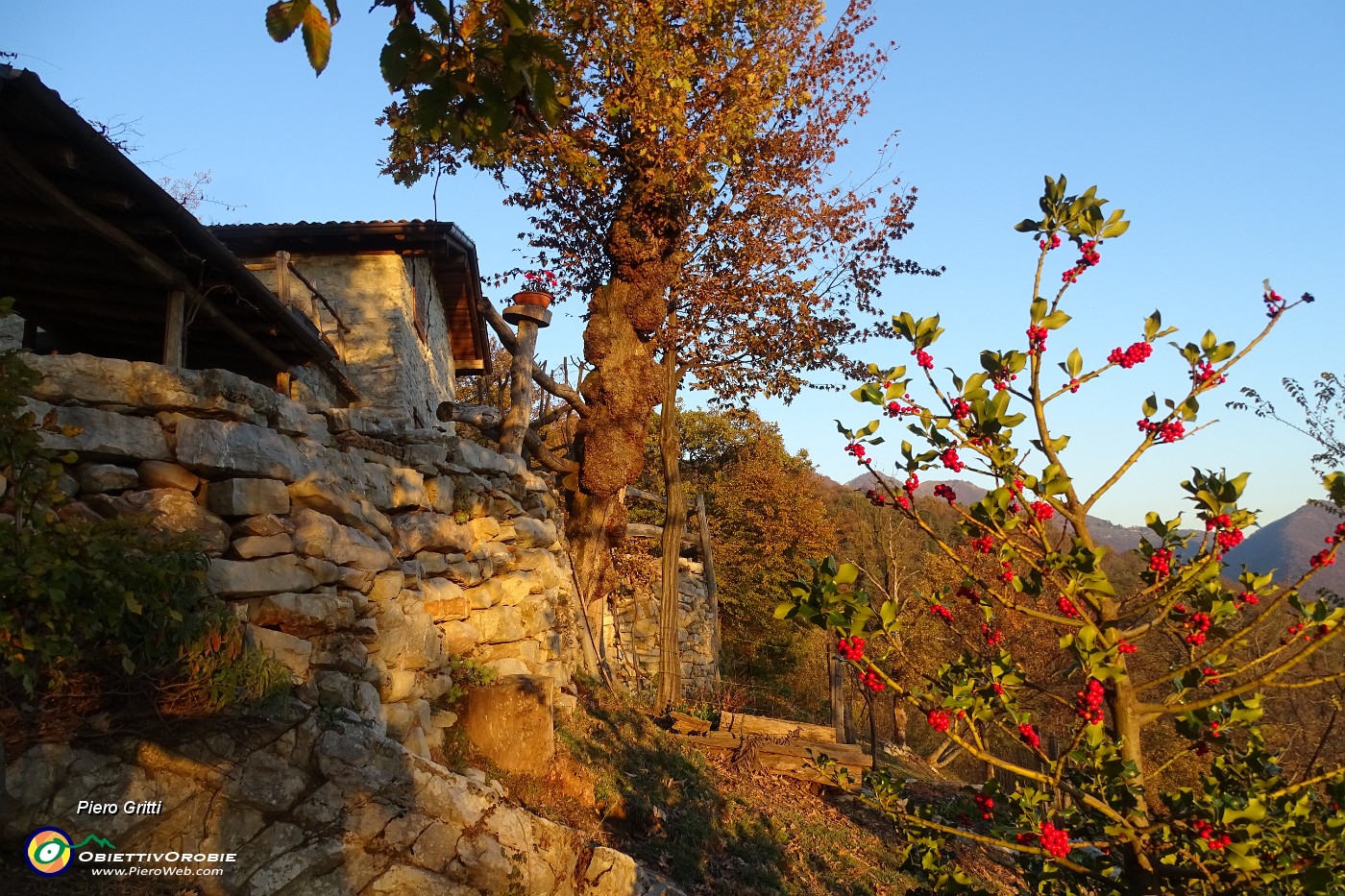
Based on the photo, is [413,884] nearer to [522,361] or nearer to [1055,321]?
[1055,321]

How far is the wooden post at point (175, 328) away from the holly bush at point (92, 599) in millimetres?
1407

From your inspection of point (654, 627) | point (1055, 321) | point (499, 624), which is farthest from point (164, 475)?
point (654, 627)

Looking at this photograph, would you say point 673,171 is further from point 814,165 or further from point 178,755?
point 178,755

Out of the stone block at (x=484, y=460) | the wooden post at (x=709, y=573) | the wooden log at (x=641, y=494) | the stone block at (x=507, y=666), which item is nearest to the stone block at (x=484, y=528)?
the stone block at (x=484, y=460)

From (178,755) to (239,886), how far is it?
74cm

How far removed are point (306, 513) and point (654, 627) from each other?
1261 centimetres

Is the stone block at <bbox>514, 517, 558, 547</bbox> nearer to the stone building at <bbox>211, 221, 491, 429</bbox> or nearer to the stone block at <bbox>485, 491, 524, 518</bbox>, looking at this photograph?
the stone block at <bbox>485, 491, 524, 518</bbox>

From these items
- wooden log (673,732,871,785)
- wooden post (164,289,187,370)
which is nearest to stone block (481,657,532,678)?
wooden post (164,289,187,370)

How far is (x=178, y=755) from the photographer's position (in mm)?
4520

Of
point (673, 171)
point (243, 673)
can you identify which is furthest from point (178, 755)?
point (673, 171)

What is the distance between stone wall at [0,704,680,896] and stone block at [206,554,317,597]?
864mm

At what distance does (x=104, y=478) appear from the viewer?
5059 millimetres

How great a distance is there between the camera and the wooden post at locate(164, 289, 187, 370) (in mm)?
6273

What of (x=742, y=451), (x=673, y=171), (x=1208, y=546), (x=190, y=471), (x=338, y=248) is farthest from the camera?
(x=742, y=451)
